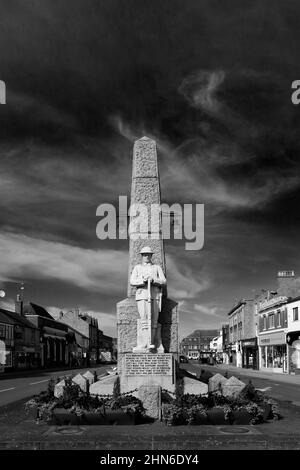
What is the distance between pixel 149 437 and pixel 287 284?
49.3 metres

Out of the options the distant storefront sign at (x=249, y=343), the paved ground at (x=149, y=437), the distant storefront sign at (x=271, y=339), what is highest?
the paved ground at (x=149, y=437)

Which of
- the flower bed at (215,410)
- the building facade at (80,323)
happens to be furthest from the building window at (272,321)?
the building facade at (80,323)

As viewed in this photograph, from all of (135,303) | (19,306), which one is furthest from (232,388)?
(19,306)

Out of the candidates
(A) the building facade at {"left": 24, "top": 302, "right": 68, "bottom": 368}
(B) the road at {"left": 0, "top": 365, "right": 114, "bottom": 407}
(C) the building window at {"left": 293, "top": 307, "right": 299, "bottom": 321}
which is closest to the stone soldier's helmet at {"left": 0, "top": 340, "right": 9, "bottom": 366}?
(B) the road at {"left": 0, "top": 365, "right": 114, "bottom": 407}

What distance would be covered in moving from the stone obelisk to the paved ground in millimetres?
2426

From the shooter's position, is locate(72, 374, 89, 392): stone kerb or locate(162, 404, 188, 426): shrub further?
locate(72, 374, 89, 392): stone kerb

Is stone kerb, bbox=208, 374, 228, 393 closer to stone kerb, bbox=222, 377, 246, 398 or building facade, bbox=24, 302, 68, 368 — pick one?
stone kerb, bbox=222, 377, 246, 398

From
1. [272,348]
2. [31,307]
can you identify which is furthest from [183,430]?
[31,307]

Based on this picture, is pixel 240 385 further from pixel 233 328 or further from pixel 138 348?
pixel 233 328

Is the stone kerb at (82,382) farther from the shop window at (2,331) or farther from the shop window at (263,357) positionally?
the shop window at (263,357)

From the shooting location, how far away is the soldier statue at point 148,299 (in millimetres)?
14000

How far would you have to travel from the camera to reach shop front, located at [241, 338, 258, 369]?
6372 cm

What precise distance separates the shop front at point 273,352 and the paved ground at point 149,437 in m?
40.3
